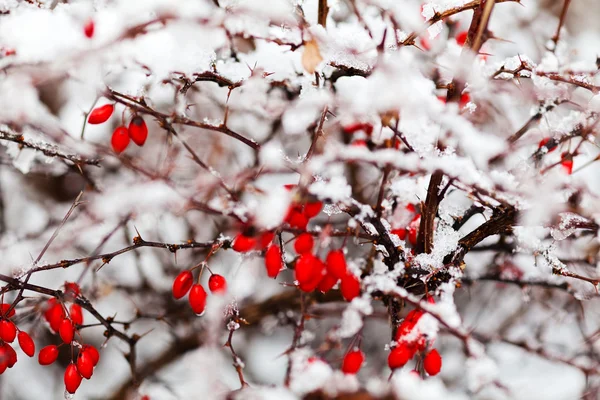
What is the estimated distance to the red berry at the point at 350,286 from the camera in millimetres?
1056

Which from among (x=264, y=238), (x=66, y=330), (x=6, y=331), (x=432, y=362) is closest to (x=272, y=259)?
(x=264, y=238)

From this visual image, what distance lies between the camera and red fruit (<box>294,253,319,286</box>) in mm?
1001

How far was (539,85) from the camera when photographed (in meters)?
1.28

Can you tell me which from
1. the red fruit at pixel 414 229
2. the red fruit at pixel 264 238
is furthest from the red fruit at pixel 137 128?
the red fruit at pixel 414 229

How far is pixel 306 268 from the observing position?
1.00 meters

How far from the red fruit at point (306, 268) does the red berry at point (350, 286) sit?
78mm

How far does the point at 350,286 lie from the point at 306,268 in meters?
0.12

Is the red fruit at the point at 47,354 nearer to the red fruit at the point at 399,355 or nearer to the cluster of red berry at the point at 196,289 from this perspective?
the cluster of red berry at the point at 196,289

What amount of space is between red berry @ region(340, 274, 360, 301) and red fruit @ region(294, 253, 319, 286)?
78 millimetres

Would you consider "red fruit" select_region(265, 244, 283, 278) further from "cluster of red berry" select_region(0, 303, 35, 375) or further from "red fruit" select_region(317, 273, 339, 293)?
"cluster of red berry" select_region(0, 303, 35, 375)

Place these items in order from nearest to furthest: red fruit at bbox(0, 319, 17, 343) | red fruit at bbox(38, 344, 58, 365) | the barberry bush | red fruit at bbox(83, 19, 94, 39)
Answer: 1. the barberry bush
2. red fruit at bbox(83, 19, 94, 39)
3. red fruit at bbox(0, 319, 17, 343)
4. red fruit at bbox(38, 344, 58, 365)

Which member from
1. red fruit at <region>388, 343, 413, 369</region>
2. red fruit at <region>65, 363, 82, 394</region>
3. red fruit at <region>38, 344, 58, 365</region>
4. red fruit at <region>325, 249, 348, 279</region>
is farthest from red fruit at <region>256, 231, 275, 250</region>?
red fruit at <region>38, 344, 58, 365</region>

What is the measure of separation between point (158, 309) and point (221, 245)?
1.45m

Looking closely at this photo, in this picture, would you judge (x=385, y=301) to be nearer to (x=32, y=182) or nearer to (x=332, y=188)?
(x=332, y=188)
